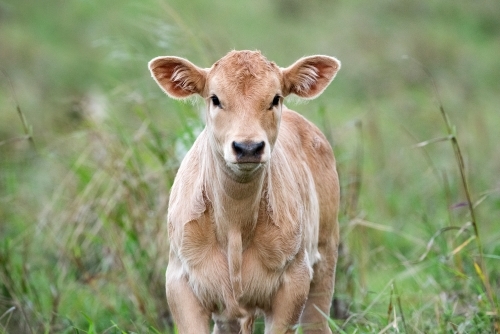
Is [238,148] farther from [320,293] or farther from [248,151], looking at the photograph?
[320,293]

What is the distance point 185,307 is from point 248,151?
115cm

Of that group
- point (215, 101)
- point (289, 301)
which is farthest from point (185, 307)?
point (215, 101)

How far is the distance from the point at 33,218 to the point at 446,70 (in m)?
11.7

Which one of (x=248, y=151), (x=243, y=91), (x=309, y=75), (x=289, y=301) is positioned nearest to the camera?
(x=248, y=151)

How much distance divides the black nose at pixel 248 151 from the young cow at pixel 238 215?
0.61 ft

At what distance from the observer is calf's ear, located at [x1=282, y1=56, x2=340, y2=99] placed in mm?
6645

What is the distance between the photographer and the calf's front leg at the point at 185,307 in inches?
248

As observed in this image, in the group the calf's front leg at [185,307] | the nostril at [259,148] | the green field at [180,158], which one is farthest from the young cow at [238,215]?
the green field at [180,158]

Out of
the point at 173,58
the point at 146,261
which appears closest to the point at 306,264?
the point at 173,58

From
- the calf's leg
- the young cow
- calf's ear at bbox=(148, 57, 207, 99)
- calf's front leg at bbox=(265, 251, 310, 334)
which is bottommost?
the calf's leg

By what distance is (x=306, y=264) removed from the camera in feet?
21.7

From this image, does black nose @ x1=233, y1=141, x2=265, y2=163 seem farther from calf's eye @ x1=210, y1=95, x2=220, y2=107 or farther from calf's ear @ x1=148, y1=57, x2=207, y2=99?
calf's ear @ x1=148, y1=57, x2=207, y2=99

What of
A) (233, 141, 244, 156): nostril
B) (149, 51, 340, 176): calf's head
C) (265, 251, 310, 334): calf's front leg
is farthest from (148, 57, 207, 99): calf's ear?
(265, 251, 310, 334): calf's front leg

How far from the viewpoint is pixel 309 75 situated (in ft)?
22.0
